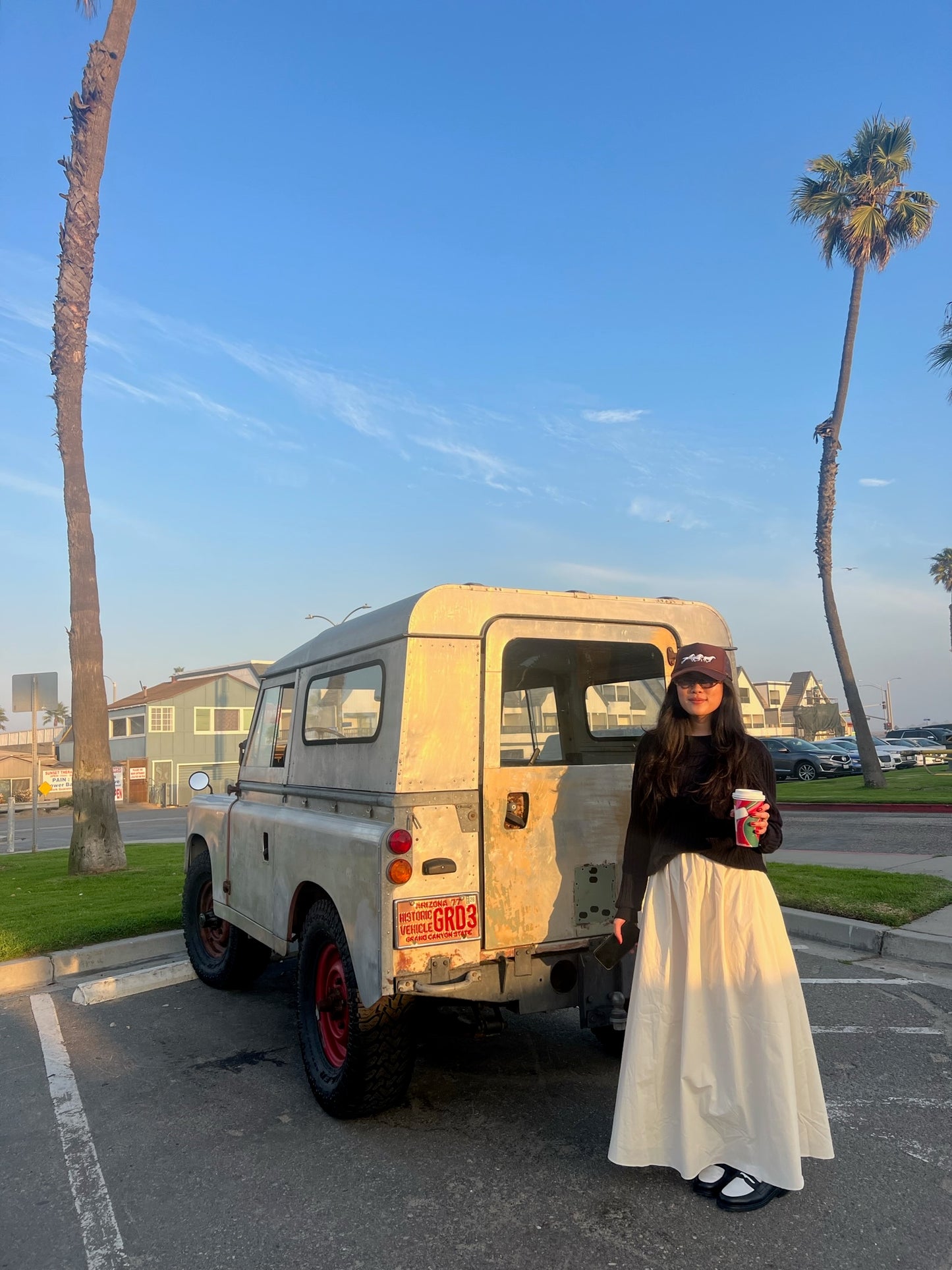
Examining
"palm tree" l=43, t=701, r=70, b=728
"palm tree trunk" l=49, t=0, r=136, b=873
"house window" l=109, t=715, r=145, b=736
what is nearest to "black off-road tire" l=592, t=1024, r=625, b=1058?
"palm tree trunk" l=49, t=0, r=136, b=873

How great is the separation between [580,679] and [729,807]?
1474 millimetres

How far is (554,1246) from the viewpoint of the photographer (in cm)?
277

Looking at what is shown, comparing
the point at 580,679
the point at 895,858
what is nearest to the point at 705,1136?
the point at 580,679

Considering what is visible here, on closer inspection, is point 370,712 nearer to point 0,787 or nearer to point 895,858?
point 895,858

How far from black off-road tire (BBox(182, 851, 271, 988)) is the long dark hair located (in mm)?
3462

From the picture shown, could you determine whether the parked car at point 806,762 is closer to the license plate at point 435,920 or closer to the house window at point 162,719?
the license plate at point 435,920

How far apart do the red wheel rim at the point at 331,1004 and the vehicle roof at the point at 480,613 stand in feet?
4.69

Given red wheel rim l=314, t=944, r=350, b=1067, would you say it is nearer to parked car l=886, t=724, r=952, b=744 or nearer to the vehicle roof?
the vehicle roof

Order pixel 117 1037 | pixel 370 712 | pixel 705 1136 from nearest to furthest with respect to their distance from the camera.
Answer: pixel 705 1136 → pixel 370 712 → pixel 117 1037

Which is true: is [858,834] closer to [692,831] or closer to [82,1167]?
[692,831]

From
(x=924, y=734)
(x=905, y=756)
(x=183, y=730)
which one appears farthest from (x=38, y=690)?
(x=924, y=734)

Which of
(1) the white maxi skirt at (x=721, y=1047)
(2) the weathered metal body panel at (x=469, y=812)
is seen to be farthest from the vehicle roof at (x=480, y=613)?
(1) the white maxi skirt at (x=721, y=1047)

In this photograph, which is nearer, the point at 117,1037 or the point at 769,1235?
the point at 769,1235

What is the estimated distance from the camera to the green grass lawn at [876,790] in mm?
17641
